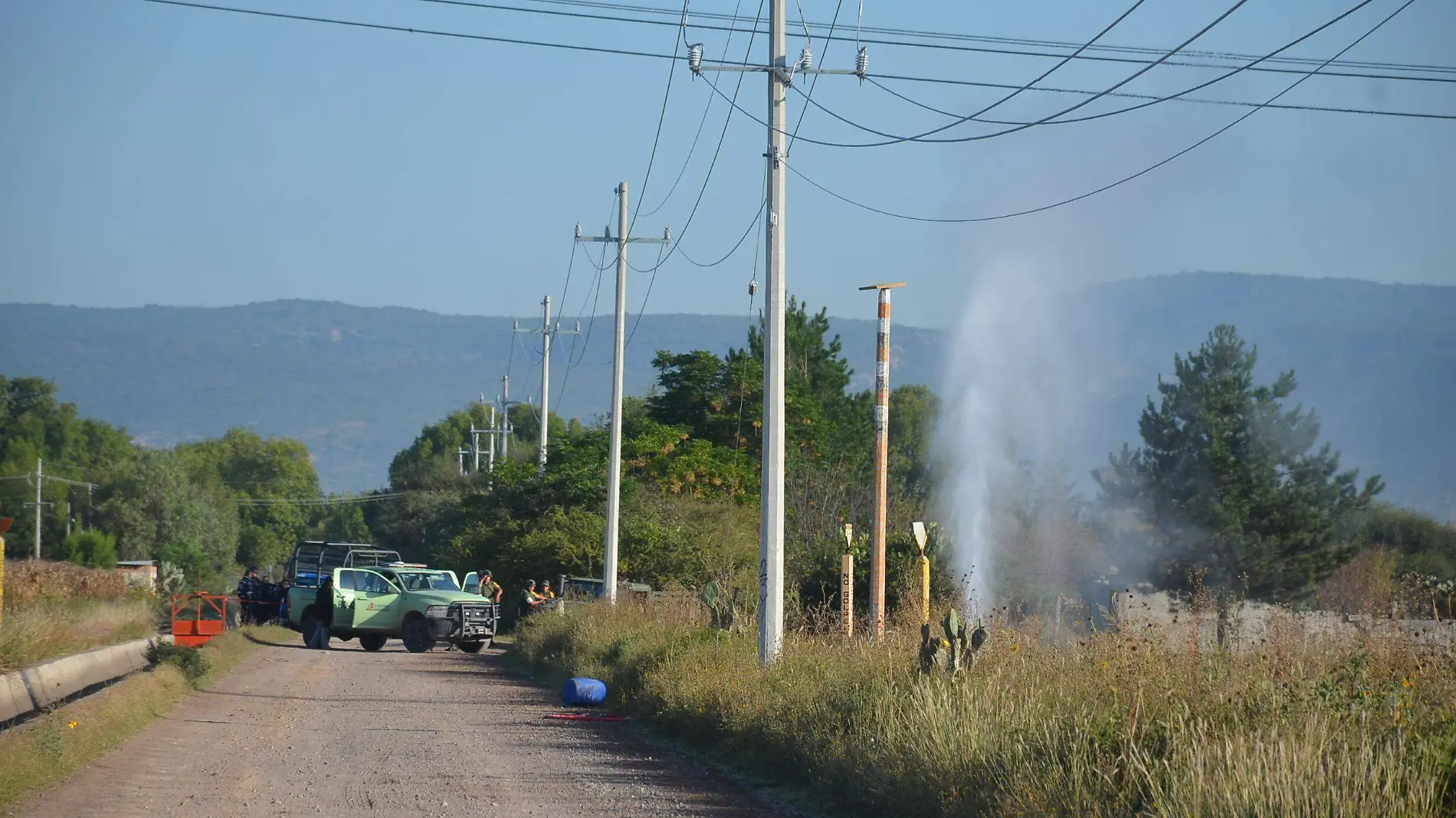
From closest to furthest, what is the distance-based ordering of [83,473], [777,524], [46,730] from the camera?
[46,730]
[777,524]
[83,473]

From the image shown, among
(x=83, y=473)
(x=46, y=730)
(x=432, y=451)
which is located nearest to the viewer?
(x=46, y=730)

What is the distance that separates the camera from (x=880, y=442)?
23.3m

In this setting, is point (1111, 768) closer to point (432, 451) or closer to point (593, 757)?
point (593, 757)

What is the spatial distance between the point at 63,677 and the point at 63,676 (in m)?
0.02

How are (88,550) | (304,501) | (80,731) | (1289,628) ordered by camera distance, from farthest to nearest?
(304,501) → (88,550) → (80,731) → (1289,628)

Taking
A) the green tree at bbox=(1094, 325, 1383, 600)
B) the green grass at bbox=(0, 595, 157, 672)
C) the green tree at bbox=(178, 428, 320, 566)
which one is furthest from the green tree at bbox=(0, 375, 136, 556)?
the green tree at bbox=(1094, 325, 1383, 600)

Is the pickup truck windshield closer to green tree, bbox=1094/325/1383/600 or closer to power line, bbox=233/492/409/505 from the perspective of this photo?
green tree, bbox=1094/325/1383/600

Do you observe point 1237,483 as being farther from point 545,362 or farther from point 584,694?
point 584,694

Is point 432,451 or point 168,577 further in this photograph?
point 432,451

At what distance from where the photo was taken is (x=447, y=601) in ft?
109

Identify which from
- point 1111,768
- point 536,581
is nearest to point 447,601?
point 536,581

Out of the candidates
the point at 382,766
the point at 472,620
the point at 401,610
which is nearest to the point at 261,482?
the point at 401,610

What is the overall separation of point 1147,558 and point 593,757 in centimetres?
4805

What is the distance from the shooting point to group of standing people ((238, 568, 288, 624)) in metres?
44.7
